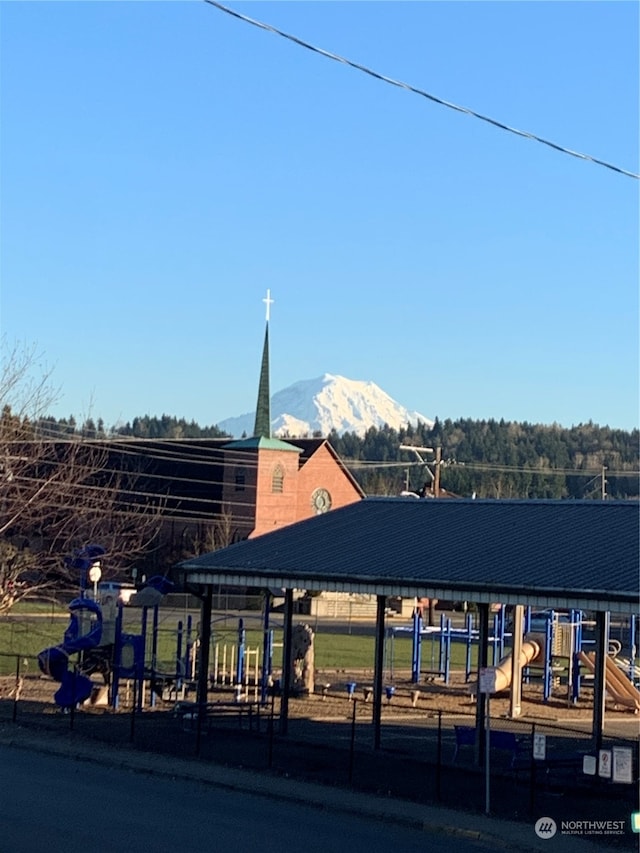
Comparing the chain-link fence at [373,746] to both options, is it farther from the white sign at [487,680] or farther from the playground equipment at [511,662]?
the playground equipment at [511,662]

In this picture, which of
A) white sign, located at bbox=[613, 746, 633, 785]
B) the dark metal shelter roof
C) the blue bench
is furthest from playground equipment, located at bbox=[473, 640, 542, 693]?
white sign, located at bbox=[613, 746, 633, 785]

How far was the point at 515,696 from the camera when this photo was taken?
29438 millimetres

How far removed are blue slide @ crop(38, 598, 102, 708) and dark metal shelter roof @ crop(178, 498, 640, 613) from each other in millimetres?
3672

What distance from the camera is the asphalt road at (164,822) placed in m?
14.3

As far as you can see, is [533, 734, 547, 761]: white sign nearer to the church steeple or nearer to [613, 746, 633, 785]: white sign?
[613, 746, 633, 785]: white sign

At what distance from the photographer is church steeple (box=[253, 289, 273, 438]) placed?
274 ft

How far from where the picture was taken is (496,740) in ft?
64.5

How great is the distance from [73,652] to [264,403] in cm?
5704

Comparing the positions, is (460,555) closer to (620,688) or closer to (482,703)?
(482,703)

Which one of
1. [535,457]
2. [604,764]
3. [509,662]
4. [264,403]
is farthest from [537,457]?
[604,764]

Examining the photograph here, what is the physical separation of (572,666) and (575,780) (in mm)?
14471

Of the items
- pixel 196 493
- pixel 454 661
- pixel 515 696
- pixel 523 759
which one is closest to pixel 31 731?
pixel 523 759

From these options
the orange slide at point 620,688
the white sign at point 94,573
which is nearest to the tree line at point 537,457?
the orange slide at point 620,688

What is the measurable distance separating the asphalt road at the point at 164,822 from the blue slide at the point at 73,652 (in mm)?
6541
